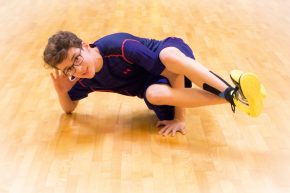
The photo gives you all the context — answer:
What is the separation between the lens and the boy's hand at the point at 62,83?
1.65m

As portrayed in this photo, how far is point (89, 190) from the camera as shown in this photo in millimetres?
1302

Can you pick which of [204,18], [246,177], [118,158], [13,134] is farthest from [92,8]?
[246,177]

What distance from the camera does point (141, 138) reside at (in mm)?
1580

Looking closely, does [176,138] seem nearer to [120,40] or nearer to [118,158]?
→ [118,158]

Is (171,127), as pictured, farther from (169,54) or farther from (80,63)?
(80,63)

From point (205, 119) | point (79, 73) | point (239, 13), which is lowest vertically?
point (239, 13)

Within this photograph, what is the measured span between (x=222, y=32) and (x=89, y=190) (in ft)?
5.95

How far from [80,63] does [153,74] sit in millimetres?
263

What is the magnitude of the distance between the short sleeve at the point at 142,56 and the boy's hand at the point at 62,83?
272 millimetres

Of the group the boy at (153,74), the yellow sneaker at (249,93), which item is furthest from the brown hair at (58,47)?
the yellow sneaker at (249,93)

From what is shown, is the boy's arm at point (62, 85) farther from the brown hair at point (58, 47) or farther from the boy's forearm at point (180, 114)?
the boy's forearm at point (180, 114)

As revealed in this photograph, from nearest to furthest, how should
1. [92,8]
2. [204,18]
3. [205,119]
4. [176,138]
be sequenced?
[176,138] → [205,119] → [204,18] → [92,8]

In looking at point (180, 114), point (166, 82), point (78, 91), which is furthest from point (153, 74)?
point (78, 91)

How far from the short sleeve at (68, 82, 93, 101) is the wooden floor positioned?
98 mm
